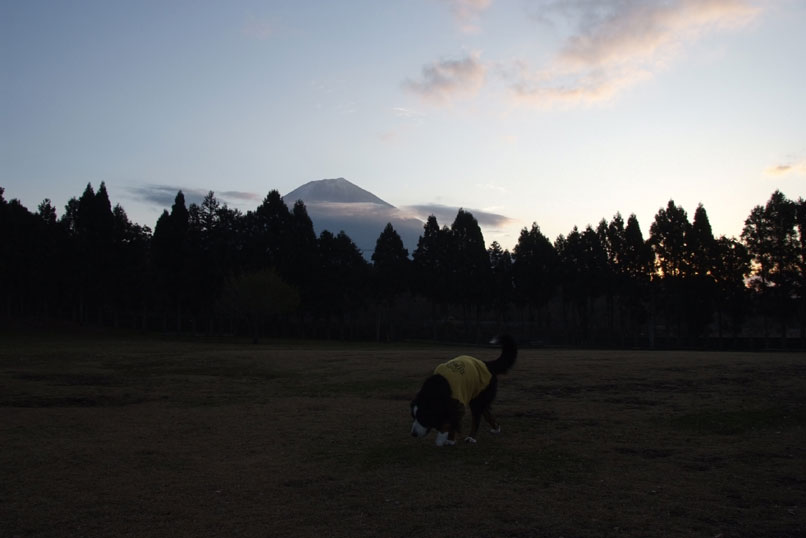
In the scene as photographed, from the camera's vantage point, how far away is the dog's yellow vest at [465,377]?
10664 millimetres

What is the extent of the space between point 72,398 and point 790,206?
64075 mm

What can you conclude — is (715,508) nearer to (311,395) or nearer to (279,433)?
(279,433)

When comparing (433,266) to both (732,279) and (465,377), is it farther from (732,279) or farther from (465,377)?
(465,377)

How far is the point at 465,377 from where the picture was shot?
429 inches

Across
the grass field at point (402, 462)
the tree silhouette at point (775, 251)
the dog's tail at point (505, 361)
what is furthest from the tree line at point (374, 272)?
the dog's tail at point (505, 361)

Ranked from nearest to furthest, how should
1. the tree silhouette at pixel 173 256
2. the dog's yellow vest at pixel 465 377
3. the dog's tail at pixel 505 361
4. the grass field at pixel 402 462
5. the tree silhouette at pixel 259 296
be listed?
1. the grass field at pixel 402 462
2. the dog's yellow vest at pixel 465 377
3. the dog's tail at pixel 505 361
4. the tree silhouette at pixel 259 296
5. the tree silhouette at pixel 173 256

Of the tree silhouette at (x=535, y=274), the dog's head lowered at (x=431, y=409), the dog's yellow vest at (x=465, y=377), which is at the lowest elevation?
the dog's head lowered at (x=431, y=409)

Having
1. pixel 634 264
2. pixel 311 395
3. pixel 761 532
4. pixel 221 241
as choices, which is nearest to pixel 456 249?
pixel 634 264

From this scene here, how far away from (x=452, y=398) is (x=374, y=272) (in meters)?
71.6

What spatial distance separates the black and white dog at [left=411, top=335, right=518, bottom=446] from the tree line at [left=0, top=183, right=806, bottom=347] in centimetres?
5159

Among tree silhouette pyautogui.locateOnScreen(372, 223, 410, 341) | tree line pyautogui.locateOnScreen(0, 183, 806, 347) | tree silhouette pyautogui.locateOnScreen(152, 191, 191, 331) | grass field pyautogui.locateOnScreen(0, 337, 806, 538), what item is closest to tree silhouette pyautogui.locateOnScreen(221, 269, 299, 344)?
tree line pyautogui.locateOnScreen(0, 183, 806, 347)

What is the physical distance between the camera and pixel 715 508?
7219 mm

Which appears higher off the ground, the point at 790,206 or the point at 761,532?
the point at 790,206

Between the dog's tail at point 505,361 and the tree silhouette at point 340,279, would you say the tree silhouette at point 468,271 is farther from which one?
the dog's tail at point 505,361
